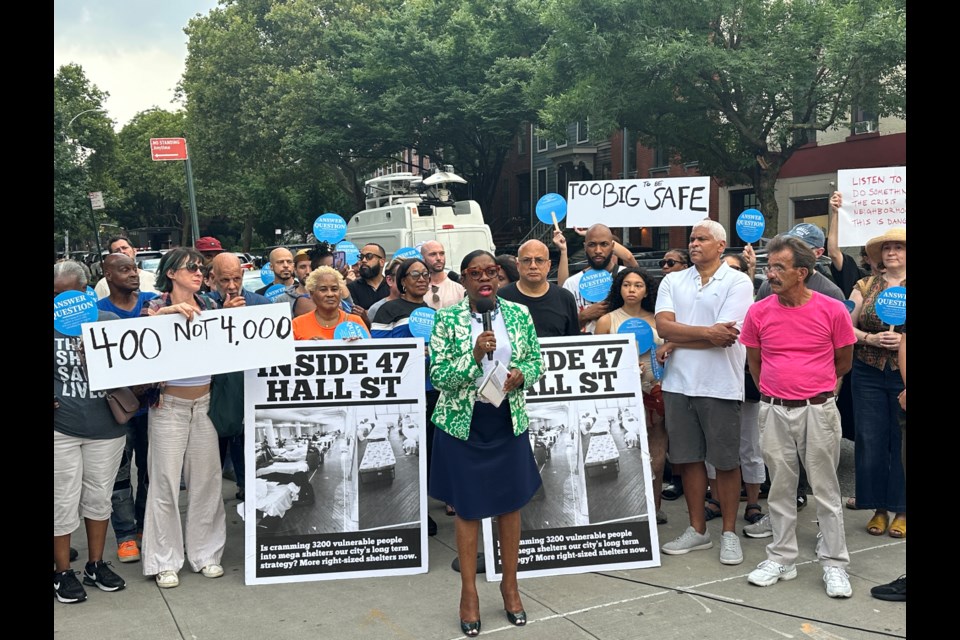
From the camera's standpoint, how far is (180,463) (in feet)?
17.4

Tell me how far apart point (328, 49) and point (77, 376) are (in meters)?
35.4

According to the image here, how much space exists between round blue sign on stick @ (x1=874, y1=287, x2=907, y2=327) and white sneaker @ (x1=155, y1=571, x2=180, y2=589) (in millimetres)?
4395

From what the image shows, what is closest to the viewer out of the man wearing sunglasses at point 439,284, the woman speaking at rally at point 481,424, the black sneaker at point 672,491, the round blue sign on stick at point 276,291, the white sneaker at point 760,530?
the woman speaking at rally at point 481,424

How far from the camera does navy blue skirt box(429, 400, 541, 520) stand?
14.6 feet

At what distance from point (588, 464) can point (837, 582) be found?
1.50 meters

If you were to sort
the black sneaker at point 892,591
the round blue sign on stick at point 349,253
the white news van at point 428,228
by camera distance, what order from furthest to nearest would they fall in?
the white news van at point 428,228 < the round blue sign on stick at point 349,253 < the black sneaker at point 892,591

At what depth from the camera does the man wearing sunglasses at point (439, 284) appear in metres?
7.34

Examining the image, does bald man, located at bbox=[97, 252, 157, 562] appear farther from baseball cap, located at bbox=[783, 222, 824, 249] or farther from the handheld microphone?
baseball cap, located at bbox=[783, 222, 824, 249]

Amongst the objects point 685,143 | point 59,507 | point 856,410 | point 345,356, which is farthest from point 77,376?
point 685,143

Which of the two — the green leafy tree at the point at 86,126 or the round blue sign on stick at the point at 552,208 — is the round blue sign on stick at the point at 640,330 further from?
the green leafy tree at the point at 86,126

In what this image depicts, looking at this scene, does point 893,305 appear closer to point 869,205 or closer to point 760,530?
point 869,205

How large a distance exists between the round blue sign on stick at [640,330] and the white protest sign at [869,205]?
1.76m

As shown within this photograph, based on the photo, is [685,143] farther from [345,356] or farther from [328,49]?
[345,356]

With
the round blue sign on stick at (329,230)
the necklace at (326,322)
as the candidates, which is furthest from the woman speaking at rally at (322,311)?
the round blue sign on stick at (329,230)
